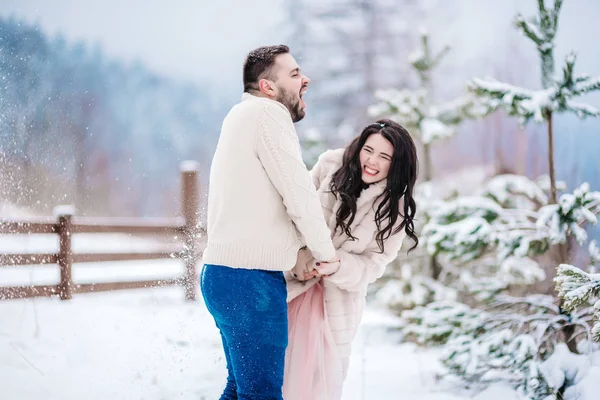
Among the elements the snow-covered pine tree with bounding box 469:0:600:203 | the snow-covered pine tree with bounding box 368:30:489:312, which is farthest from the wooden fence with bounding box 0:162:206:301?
the snow-covered pine tree with bounding box 469:0:600:203

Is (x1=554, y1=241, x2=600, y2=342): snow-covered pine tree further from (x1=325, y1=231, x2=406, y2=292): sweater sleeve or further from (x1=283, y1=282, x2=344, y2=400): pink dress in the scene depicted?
(x1=283, y1=282, x2=344, y2=400): pink dress

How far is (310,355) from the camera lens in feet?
7.26

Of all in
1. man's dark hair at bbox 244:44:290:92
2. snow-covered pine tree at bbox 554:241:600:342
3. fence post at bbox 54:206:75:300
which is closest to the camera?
man's dark hair at bbox 244:44:290:92

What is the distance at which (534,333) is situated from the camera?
3.33 meters

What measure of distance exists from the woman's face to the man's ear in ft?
1.56

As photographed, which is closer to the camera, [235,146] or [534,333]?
[235,146]

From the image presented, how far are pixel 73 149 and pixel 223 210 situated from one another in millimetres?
8227

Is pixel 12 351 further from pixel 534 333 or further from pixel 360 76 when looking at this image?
pixel 360 76

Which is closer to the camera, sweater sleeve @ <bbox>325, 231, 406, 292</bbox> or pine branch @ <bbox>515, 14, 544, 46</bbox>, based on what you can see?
sweater sleeve @ <bbox>325, 231, 406, 292</bbox>

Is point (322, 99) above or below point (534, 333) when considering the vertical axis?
above

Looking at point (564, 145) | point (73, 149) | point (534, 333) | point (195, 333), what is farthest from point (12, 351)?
point (73, 149)

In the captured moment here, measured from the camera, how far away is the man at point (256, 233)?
72.8 inches

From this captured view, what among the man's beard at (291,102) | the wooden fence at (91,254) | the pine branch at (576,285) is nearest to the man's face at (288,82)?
the man's beard at (291,102)

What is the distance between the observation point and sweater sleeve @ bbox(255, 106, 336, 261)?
1854 millimetres
